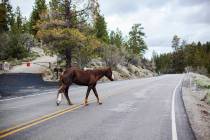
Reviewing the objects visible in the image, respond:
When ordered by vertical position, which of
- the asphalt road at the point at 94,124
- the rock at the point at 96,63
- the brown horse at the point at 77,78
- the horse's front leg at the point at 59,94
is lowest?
the asphalt road at the point at 94,124

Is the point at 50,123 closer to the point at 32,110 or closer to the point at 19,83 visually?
the point at 32,110

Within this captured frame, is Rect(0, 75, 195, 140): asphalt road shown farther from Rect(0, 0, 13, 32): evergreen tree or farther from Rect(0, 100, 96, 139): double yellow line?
Rect(0, 0, 13, 32): evergreen tree

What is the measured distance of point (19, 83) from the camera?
31.4 m

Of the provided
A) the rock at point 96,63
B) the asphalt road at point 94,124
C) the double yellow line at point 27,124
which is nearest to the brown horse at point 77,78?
the asphalt road at point 94,124

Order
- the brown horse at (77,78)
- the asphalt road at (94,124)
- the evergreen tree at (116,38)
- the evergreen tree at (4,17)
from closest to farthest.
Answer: the asphalt road at (94,124) → the brown horse at (77,78) → the evergreen tree at (4,17) → the evergreen tree at (116,38)

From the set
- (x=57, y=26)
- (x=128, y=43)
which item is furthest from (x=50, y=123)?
(x=128, y=43)

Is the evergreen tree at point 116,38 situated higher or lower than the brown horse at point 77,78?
higher

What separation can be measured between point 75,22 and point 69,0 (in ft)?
7.41

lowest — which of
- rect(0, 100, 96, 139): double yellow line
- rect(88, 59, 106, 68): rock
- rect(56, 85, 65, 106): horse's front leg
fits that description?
rect(0, 100, 96, 139): double yellow line

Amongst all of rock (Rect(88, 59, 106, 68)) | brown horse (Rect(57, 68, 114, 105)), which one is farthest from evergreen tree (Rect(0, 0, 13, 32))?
brown horse (Rect(57, 68, 114, 105))

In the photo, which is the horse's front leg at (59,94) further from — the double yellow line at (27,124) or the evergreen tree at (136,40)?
the evergreen tree at (136,40)

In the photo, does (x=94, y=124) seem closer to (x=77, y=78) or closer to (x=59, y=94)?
(x=59, y=94)

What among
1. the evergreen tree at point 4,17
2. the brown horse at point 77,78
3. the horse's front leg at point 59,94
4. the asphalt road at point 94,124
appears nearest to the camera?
the asphalt road at point 94,124

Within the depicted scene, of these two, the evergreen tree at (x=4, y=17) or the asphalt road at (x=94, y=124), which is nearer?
the asphalt road at (x=94, y=124)
